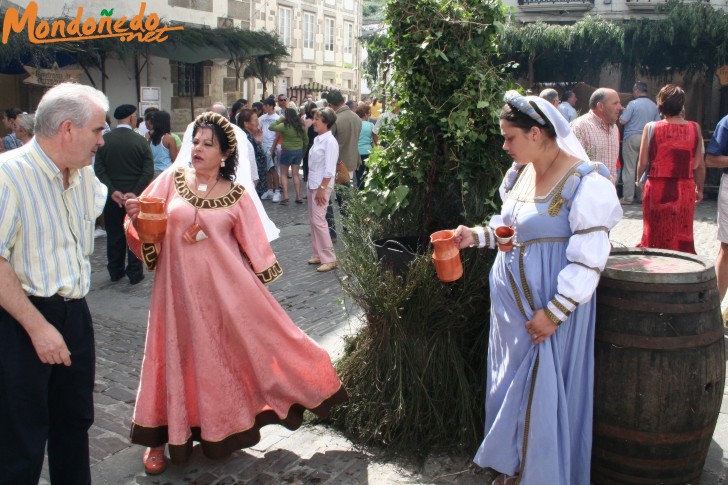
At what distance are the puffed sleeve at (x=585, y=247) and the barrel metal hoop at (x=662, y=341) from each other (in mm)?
294

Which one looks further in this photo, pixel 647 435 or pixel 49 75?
pixel 49 75

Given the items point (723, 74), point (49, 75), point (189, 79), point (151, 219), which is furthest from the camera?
point (189, 79)

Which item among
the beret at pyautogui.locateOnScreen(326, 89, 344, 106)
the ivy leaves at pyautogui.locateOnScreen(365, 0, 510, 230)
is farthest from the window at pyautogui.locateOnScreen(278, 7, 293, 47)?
the ivy leaves at pyautogui.locateOnScreen(365, 0, 510, 230)

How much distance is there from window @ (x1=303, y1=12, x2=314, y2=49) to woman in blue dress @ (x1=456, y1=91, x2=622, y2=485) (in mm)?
32889

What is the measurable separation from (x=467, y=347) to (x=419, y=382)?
0.34m

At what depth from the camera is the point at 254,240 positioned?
12.9ft

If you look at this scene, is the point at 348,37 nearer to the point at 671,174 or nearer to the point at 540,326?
the point at 671,174

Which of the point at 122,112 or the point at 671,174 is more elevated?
the point at 122,112

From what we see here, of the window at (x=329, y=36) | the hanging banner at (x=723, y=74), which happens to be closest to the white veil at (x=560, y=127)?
the hanging banner at (x=723, y=74)

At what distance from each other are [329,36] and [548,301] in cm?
3599

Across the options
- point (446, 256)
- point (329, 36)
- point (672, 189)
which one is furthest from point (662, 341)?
point (329, 36)

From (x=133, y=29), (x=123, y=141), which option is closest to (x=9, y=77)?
(x=133, y=29)

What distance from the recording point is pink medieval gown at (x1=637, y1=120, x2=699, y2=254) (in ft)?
19.7

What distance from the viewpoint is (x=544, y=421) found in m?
3.20
